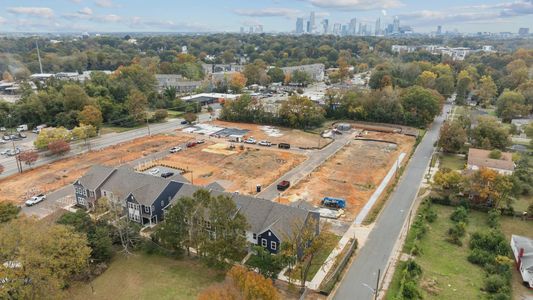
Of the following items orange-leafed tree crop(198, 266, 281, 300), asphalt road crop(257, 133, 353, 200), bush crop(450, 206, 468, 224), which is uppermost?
orange-leafed tree crop(198, 266, 281, 300)

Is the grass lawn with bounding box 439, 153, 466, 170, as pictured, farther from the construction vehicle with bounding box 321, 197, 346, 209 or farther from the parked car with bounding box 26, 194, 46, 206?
the parked car with bounding box 26, 194, 46, 206

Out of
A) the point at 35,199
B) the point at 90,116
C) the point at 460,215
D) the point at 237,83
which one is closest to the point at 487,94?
the point at 237,83

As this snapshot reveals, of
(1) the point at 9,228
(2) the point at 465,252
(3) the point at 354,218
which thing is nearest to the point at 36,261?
(1) the point at 9,228

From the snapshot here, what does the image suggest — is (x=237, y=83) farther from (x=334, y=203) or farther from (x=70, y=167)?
(x=334, y=203)

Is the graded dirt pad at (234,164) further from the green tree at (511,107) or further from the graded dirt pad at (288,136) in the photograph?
the green tree at (511,107)

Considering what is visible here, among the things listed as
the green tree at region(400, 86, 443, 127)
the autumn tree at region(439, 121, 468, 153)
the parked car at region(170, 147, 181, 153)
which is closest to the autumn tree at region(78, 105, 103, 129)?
the parked car at region(170, 147, 181, 153)
